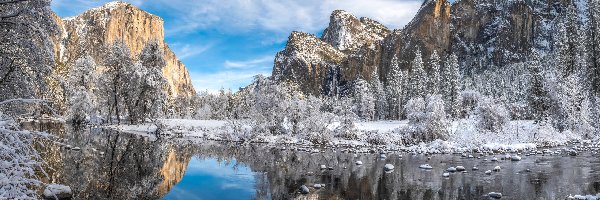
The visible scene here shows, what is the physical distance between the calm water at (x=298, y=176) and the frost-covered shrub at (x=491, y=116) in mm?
13744

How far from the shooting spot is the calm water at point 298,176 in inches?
627

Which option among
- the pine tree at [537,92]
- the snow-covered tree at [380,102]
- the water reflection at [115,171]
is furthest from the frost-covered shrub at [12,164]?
the snow-covered tree at [380,102]

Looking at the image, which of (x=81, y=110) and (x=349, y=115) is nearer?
(x=349, y=115)

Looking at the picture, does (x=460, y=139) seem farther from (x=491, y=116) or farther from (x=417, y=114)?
(x=491, y=116)

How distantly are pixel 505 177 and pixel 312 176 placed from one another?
28.8 ft

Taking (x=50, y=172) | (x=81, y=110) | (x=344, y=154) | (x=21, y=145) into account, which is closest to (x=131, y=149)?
(x=50, y=172)

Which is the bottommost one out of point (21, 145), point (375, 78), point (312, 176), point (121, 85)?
point (312, 176)

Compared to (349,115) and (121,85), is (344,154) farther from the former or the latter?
(121,85)

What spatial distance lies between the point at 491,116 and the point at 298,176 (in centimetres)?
2866

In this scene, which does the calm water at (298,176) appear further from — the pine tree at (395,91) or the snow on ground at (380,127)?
the pine tree at (395,91)

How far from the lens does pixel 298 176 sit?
66.0ft

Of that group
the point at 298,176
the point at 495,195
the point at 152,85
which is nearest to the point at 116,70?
the point at 152,85

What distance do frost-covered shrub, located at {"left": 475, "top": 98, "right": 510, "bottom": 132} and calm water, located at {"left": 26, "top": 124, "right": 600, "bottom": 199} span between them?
541 inches

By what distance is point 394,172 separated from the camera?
21469mm
